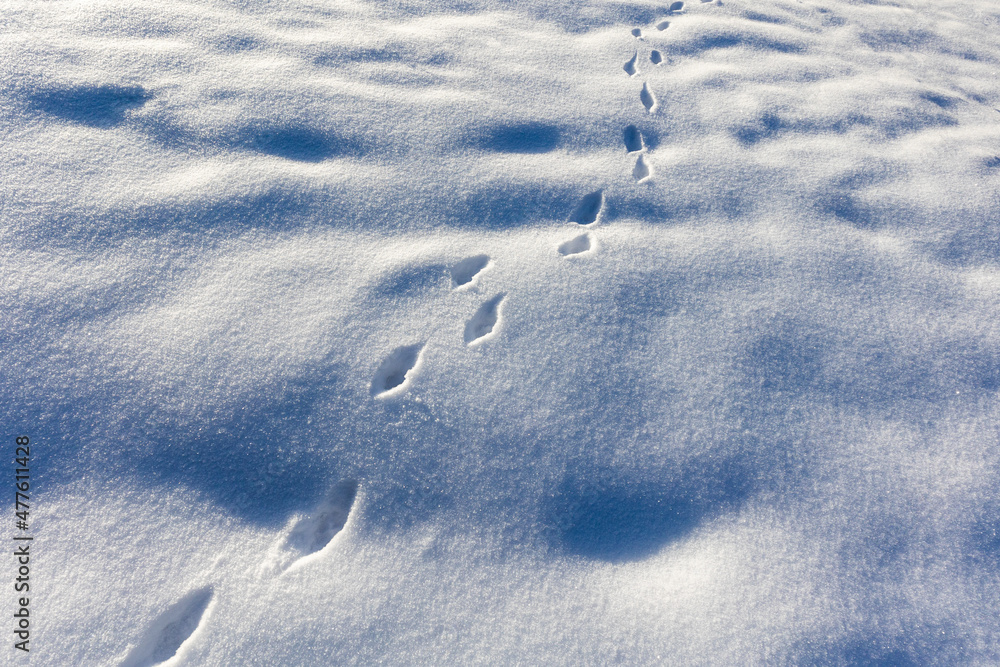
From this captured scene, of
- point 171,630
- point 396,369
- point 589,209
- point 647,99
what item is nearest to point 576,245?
point 589,209

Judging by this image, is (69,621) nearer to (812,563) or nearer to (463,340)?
(463,340)

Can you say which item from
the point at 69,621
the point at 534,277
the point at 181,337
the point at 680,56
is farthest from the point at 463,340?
the point at 680,56

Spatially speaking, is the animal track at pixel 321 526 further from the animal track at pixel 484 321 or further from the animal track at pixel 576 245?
the animal track at pixel 576 245

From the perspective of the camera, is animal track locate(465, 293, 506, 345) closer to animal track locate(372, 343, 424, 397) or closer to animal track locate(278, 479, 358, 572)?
animal track locate(372, 343, 424, 397)

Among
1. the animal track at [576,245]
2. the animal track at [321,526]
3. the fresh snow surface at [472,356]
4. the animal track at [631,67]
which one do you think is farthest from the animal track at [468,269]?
the animal track at [631,67]

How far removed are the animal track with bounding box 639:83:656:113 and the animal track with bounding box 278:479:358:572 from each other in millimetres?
1455

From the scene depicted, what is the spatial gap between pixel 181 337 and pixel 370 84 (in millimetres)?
971

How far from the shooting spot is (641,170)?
1.62 meters

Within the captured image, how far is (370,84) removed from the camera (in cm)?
171

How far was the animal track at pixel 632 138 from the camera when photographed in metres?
1.68

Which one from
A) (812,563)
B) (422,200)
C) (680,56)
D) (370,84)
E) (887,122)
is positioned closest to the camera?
(812,563)

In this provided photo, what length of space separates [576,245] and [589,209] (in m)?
0.14

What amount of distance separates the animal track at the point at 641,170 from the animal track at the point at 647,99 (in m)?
0.26

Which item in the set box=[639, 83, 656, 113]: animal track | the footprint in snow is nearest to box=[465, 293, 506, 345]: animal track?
the footprint in snow
